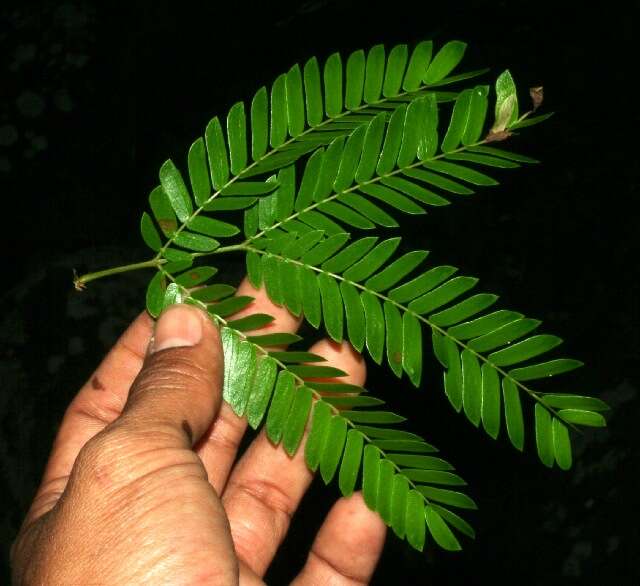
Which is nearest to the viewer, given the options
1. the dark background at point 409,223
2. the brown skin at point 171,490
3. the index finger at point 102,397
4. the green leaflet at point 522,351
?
the brown skin at point 171,490

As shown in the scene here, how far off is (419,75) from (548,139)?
2148 mm

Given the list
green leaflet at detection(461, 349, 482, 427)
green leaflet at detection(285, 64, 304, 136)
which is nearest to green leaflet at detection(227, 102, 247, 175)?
green leaflet at detection(285, 64, 304, 136)

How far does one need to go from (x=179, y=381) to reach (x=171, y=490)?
286mm

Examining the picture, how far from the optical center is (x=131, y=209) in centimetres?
439

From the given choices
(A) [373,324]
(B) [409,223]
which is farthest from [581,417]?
(B) [409,223]

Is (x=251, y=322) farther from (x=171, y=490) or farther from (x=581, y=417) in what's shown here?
(x=581, y=417)

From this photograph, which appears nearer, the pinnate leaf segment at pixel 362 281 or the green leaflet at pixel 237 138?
the pinnate leaf segment at pixel 362 281

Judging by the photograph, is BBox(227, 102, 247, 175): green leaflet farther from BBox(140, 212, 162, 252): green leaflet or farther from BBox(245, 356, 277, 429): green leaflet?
BBox(245, 356, 277, 429): green leaflet

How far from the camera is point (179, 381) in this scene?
1767 mm

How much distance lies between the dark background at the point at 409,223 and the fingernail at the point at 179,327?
1.66m

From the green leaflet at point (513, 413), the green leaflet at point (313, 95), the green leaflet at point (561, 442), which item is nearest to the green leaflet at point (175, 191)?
the green leaflet at point (313, 95)

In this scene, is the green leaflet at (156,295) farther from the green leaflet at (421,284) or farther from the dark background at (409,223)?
the dark background at (409,223)

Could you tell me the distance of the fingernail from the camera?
1820mm

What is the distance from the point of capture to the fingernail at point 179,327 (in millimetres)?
1820
